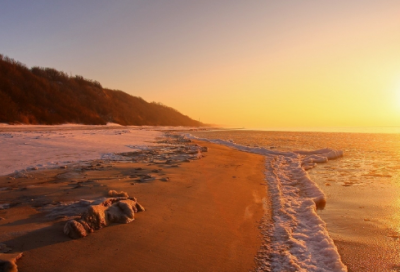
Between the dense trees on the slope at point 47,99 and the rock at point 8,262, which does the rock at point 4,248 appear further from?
the dense trees on the slope at point 47,99

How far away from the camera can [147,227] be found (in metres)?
3.59

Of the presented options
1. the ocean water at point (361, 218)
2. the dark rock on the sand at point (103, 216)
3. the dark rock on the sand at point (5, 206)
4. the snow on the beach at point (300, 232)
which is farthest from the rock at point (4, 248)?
the ocean water at point (361, 218)

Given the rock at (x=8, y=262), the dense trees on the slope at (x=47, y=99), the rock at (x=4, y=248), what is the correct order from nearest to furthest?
1. the rock at (x=8, y=262)
2. the rock at (x=4, y=248)
3. the dense trees on the slope at (x=47, y=99)

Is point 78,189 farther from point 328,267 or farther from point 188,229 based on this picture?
point 328,267

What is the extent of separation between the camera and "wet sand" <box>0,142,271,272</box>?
2781 millimetres

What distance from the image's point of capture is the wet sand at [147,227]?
2.78 metres

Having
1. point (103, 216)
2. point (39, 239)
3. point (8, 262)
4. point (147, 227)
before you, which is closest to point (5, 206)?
point (39, 239)

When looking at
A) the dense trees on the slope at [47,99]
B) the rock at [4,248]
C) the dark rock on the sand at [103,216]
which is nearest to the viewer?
the rock at [4,248]

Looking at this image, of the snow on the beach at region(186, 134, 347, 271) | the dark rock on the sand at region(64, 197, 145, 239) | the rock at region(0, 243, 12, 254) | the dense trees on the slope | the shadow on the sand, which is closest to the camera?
the rock at region(0, 243, 12, 254)

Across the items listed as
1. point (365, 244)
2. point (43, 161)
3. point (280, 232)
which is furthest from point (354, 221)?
point (43, 161)

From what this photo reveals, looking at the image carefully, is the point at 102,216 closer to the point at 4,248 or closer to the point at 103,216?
the point at 103,216

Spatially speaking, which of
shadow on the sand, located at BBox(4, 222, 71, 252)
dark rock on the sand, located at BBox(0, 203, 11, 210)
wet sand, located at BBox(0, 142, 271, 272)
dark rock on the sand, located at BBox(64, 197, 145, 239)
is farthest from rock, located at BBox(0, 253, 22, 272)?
dark rock on the sand, located at BBox(0, 203, 11, 210)

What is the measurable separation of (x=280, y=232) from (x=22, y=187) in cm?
472

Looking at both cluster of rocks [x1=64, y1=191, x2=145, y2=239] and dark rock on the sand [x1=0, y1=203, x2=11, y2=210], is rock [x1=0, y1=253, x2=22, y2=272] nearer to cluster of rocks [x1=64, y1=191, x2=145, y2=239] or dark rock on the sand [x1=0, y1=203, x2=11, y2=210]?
cluster of rocks [x1=64, y1=191, x2=145, y2=239]
